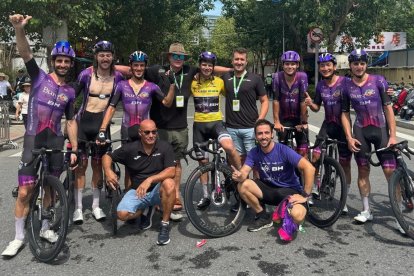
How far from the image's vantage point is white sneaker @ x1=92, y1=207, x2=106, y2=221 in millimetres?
5352

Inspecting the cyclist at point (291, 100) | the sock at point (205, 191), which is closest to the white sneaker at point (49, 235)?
the sock at point (205, 191)

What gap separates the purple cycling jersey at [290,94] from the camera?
19.1 ft

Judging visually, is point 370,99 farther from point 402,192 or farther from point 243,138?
point 243,138

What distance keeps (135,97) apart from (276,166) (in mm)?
1806

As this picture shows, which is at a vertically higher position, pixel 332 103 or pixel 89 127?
pixel 332 103

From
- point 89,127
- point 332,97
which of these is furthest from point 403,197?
point 89,127

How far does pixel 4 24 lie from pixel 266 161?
53.6 feet

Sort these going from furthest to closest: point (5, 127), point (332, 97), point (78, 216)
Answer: point (5, 127)
point (332, 97)
point (78, 216)

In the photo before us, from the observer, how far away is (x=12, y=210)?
5836mm

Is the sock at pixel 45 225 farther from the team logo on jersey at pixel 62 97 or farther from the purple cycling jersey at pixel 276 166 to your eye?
the purple cycling jersey at pixel 276 166

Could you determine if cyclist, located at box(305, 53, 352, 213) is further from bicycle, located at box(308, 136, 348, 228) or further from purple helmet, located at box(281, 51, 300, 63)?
purple helmet, located at box(281, 51, 300, 63)

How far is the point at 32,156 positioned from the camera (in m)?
4.36

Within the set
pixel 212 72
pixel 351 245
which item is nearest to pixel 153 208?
pixel 212 72

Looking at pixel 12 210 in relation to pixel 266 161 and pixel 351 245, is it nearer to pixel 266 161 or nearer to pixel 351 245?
pixel 266 161
